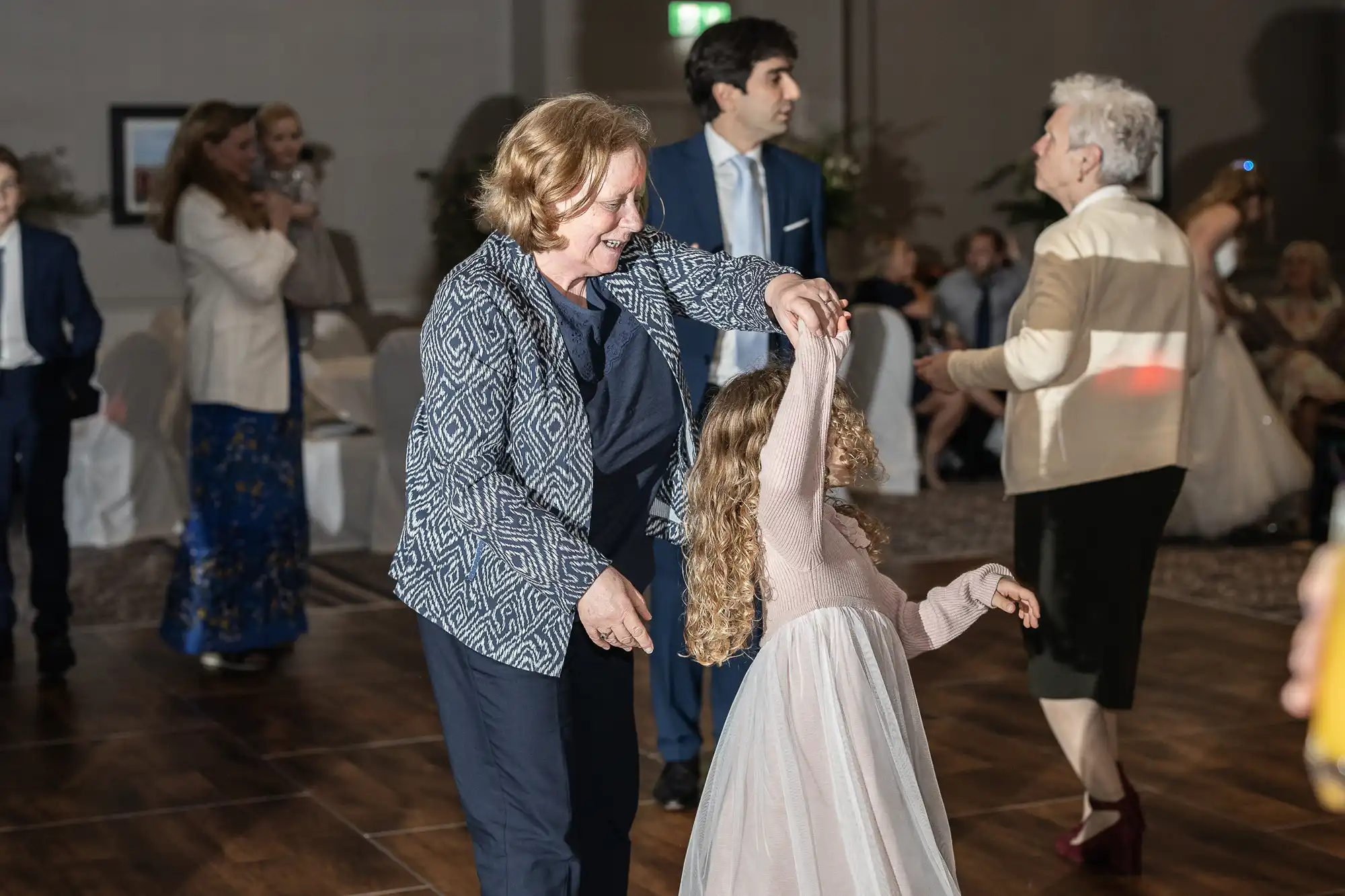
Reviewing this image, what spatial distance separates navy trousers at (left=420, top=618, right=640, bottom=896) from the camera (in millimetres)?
2236

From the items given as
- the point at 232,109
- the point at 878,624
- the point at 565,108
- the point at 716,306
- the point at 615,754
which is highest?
the point at 232,109

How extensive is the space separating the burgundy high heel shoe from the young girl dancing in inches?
42.7

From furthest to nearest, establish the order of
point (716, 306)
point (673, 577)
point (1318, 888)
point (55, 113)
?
point (55, 113)
point (673, 577)
point (1318, 888)
point (716, 306)

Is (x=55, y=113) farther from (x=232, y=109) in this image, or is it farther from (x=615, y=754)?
(x=615, y=754)

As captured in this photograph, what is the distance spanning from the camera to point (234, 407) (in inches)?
204

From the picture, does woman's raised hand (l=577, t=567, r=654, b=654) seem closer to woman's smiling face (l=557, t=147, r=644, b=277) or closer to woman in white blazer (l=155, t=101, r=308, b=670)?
woman's smiling face (l=557, t=147, r=644, b=277)

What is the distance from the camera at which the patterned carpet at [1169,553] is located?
633 centimetres

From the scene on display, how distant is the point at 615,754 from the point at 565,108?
2.87 ft

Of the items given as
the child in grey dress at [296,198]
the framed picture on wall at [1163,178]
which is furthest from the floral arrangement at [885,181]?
the child in grey dress at [296,198]

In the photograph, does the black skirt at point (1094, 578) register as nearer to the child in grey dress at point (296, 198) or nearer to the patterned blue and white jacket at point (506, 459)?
the patterned blue and white jacket at point (506, 459)

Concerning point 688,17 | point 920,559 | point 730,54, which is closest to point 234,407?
point 730,54

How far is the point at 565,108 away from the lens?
2182mm

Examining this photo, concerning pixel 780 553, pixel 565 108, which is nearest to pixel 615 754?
pixel 780 553

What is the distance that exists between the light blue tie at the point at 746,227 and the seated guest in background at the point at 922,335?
4.94 m
